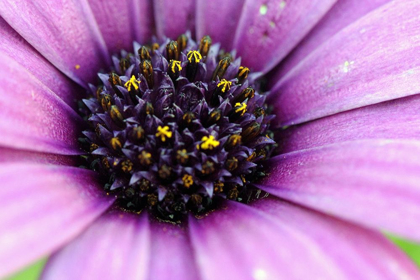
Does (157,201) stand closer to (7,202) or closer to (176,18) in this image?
(7,202)

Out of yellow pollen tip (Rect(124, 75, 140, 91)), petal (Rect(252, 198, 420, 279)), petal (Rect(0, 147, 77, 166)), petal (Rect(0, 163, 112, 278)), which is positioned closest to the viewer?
petal (Rect(0, 163, 112, 278))

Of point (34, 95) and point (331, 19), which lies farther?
point (331, 19)

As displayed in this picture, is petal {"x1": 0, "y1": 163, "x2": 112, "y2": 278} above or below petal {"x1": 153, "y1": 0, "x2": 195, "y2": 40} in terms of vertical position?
below

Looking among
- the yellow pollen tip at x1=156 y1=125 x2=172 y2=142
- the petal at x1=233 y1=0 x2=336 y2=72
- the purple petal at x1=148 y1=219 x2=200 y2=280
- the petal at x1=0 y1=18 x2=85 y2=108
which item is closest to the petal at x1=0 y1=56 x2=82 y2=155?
the petal at x1=0 y1=18 x2=85 y2=108

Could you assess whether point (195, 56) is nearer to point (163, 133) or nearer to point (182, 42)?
point (182, 42)

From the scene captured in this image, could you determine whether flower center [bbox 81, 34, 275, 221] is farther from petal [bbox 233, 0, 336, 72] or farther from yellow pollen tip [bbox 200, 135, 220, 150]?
petal [bbox 233, 0, 336, 72]

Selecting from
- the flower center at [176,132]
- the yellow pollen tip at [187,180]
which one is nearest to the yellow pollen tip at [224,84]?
the flower center at [176,132]

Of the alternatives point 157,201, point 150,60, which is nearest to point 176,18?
point 150,60
